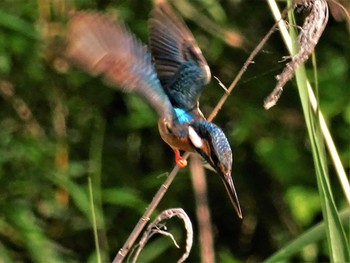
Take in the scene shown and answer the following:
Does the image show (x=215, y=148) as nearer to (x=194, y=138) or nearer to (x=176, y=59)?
(x=194, y=138)

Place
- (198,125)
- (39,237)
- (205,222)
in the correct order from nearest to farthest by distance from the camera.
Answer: (198,125) < (205,222) < (39,237)

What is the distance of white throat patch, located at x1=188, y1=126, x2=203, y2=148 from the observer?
59.0 inches

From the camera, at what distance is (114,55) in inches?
56.8

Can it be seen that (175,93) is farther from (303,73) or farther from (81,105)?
(81,105)

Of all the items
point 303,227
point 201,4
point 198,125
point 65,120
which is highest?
point 198,125

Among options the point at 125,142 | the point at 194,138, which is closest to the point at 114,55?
the point at 194,138

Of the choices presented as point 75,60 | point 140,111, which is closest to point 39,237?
point 140,111

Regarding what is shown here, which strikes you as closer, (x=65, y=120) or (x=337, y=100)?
(x=337, y=100)

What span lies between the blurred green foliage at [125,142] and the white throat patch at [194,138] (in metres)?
1.07

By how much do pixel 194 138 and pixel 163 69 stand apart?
22 centimetres

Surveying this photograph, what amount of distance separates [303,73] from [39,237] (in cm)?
144

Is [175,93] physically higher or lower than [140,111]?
higher

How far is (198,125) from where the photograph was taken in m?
1.54

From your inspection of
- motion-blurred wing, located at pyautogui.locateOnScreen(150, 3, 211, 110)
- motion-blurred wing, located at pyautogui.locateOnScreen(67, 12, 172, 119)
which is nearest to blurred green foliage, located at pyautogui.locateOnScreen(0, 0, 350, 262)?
motion-blurred wing, located at pyautogui.locateOnScreen(150, 3, 211, 110)
